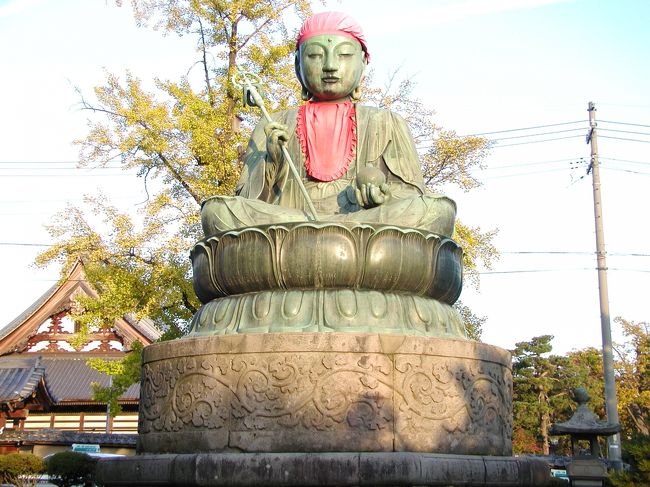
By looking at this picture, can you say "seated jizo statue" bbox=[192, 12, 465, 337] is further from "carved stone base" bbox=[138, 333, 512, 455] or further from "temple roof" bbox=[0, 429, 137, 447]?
"temple roof" bbox=[0, 429, 137, 447]

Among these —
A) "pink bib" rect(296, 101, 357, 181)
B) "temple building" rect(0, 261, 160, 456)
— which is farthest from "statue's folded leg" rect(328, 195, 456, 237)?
"temple building" rect(0, 261, 160, 456)

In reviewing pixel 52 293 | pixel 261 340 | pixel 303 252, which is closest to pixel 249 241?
pixel 303 252

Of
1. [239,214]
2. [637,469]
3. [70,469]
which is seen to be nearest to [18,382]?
[70,469]

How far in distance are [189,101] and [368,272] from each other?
9.50 m

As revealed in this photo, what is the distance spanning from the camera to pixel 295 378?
4656mm

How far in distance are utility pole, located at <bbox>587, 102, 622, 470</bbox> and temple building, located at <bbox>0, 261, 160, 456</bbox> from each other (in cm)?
1000

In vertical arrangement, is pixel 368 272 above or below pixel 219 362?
above

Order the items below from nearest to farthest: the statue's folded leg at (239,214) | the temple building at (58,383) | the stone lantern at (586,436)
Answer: the statue's folded leg at (239,214), the stone lantern at (586,436), the temple building at (58,383)

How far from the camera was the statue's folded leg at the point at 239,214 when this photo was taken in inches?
219

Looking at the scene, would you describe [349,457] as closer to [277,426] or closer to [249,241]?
[277,426]

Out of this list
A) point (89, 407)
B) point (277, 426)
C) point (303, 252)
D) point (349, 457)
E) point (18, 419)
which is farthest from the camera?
point (89, 407)

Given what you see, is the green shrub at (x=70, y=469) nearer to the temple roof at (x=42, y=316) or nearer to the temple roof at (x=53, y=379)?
the temple roof at (x=53, y=379)

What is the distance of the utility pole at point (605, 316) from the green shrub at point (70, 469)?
31.0 ft

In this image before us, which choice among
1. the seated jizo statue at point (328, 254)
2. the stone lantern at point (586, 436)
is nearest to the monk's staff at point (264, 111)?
the seated jizo statue at point (328, 254)
